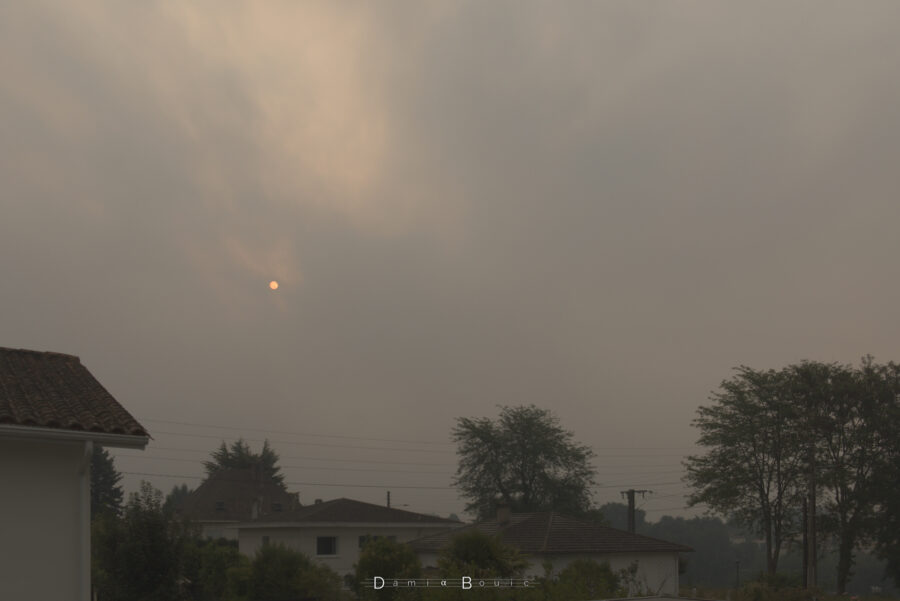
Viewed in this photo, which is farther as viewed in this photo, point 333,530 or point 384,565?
point 333,530

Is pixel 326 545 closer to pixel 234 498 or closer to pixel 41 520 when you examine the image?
pixel 234 498

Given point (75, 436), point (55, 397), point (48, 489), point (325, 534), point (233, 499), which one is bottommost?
point (233, 499)

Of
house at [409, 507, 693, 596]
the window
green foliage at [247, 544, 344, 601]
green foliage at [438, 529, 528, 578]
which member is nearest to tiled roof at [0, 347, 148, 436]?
green foliage at [438, 529, 528, 578]

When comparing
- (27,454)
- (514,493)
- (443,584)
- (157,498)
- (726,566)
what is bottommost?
(726,566)

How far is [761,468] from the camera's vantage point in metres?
54.7

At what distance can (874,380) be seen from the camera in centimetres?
5422

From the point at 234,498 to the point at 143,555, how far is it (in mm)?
62042

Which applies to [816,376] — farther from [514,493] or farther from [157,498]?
[157,498]

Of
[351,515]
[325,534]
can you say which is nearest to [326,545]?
[325,534]

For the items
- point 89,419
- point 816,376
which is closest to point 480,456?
point 816,376

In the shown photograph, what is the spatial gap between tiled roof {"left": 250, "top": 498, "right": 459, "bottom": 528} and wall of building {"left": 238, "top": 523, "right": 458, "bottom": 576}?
18.4 inches

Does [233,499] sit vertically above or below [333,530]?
below

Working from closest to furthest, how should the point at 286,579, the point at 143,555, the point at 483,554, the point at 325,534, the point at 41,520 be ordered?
the point at 41,520 < the point at 143,555 < the point at 483,554 < the point at 286,579 < the point at 325,534

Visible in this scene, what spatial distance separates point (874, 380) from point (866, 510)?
8.56 meters
